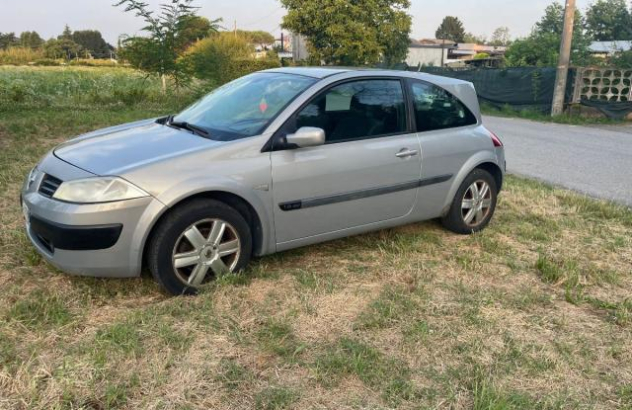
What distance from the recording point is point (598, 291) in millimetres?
3838

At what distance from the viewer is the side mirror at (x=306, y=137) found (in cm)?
350

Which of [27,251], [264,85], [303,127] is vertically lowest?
[27,251]

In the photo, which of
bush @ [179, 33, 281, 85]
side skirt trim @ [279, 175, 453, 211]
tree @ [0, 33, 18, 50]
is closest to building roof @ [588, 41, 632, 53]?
bush @ [179, 33, 281, 85]

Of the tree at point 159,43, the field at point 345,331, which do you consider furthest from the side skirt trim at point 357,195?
the tree at point 159,43

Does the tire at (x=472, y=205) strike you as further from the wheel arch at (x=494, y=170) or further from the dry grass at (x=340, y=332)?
the dry grass at (x=340, y=332)

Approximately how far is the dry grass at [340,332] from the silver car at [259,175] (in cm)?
28

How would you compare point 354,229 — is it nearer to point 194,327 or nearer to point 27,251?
point 194,327

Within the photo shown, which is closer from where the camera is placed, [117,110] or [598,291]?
[598,291]

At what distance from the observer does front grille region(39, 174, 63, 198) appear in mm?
3219

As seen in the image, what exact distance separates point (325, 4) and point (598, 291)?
89.0 ft

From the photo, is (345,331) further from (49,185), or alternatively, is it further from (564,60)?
(564,60)

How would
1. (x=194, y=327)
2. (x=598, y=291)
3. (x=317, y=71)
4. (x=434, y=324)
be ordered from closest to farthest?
1. (x=194, y=327)
2. (x=434, y=324)
3. (x=598, y=291)
4. (x=317, y=71)

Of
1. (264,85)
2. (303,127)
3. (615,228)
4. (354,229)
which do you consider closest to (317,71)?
(264,85)

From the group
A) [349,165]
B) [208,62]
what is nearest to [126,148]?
[349,165]
